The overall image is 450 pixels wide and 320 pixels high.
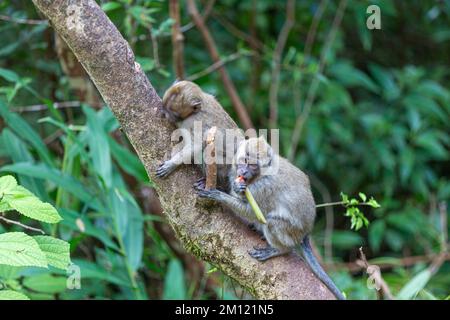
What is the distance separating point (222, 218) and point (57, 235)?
7.82 feet

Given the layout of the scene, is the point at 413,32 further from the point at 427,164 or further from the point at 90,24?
the point at 90,24

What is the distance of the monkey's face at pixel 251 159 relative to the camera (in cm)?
405

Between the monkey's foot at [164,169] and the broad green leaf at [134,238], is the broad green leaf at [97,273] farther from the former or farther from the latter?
the monkey's foot at [164,169]

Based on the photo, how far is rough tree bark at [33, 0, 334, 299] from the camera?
3.42 metres

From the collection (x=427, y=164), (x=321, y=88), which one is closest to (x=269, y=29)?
(x=321, y=88)

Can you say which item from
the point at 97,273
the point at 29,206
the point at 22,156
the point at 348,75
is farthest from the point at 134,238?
the point at 348,75

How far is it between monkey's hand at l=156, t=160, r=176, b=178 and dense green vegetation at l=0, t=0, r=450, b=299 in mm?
1620

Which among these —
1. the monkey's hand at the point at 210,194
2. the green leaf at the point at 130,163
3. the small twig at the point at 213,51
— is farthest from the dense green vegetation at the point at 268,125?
the monkey's hand at the point at 210,194

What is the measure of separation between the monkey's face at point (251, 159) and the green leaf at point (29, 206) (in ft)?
4.20

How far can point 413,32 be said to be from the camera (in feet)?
31.8

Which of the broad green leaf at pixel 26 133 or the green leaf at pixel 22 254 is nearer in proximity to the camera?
the green leaf at pixel 22 254

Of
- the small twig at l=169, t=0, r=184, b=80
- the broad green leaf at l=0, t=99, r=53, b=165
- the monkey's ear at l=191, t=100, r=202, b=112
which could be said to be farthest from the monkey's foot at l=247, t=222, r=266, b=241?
the small twig at l=169, t=0, r=184, b=80

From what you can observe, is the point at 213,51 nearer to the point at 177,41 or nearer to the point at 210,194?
the point at 177,41
